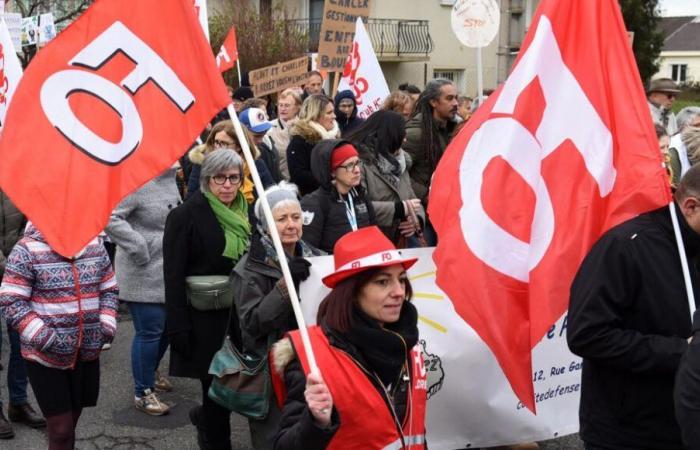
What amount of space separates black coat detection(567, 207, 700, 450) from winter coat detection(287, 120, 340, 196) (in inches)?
159

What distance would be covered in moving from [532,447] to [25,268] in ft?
9.79

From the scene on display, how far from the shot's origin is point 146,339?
5.72 m

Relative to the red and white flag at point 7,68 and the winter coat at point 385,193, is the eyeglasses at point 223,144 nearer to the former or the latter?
the winter coat at point 385,193

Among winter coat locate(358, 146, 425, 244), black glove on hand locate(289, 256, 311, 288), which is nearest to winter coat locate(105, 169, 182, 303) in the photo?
winter coat locate(358, 146, 425, 244)

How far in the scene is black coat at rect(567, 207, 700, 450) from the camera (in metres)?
2.98

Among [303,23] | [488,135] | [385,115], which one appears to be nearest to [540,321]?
[488,135]

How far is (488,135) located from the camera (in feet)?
12.1

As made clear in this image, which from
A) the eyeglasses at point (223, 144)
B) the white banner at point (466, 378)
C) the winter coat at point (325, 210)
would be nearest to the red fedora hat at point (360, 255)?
the white banner at point (466, 378)

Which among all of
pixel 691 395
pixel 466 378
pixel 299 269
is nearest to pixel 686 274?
pixel 691 395

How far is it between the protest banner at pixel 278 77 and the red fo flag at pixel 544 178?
8.31m

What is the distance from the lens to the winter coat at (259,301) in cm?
403

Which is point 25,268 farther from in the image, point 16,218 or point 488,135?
point 488,135

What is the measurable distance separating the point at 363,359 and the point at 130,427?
3044 millimetres

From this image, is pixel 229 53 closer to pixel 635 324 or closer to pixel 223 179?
pixel 223 179
